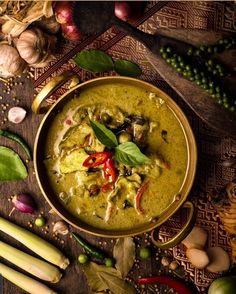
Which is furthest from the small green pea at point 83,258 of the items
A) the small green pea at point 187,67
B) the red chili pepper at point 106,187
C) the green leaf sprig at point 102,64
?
the small green pea at point 187,67

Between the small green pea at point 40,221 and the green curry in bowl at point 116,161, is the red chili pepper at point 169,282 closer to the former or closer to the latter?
the green curry in bowl at point 116,161

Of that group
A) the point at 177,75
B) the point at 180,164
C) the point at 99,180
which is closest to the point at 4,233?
the point at 99,180

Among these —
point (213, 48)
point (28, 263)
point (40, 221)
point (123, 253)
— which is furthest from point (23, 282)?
point (213, 48)

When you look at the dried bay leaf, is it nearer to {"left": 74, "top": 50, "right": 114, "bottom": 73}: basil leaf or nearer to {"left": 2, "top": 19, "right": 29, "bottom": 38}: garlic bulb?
{"left": 74, "top": 50, "right": 114, "bottom": 73}: basil leaf

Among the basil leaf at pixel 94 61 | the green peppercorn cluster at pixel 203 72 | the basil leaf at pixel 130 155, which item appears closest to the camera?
the basil leaf at pixel 130 155

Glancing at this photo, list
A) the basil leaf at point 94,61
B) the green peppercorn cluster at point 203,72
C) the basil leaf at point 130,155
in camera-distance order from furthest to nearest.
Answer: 1. the basil leaf at point 94,61
2. the green peppercorn cluster at point 203,72
3. the basil leaf at point 130,155

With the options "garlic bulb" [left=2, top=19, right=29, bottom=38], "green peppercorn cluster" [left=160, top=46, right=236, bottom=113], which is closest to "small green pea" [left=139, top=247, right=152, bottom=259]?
"green peppercorn cluster" [left=160, top=46, right=236, bottom=113]
